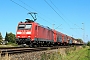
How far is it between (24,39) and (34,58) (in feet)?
40.3

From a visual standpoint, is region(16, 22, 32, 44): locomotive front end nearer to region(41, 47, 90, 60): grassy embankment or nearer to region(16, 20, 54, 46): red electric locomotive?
region(16, 20, 54, 46): red electric locomotive

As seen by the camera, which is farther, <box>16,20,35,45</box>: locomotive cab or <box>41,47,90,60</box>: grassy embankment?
<box>16,20,35,45</box>: locomotive cab

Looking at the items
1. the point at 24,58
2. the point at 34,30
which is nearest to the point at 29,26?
the point at 34,30

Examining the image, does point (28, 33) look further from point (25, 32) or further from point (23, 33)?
point (23, 33)

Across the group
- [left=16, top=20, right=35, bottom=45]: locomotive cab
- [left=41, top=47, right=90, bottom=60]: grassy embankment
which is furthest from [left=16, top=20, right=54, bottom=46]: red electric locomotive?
[left=41, top=47, right=90, bottom=60]: grassy embankment

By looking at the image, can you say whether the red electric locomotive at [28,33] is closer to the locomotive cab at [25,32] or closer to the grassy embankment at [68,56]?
the locomotive cab at [25,32]

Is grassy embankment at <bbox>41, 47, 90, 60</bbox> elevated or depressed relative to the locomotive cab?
depressed

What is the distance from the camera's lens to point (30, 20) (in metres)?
29.0

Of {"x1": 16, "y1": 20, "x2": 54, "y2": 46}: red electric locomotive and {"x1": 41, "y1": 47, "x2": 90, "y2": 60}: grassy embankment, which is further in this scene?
{"x1": 16, "y1": 20, "x2": 54, "y2": 46}: red electric locomotive

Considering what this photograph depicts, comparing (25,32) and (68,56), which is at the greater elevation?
(25,32)

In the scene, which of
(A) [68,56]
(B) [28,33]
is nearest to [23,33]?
(B) [28,33]

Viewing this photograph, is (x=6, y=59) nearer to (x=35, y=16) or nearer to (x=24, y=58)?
(x=24, y=58)

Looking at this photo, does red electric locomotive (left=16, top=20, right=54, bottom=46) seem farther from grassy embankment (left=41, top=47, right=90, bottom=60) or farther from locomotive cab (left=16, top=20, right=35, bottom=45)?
grassy embankment (left=41, top=47, right=90, bottom=60)

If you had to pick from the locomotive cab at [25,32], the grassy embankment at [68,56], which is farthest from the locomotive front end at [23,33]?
the grassy embankment at [68,56]
